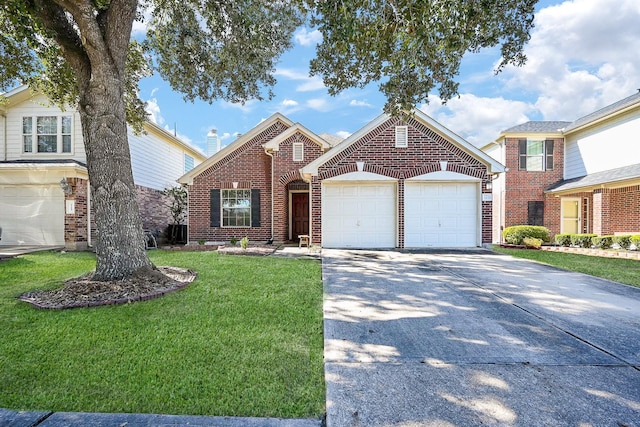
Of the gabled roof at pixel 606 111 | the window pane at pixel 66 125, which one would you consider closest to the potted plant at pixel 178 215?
the window pane at pixel 66 125

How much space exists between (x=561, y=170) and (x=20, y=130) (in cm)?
2449

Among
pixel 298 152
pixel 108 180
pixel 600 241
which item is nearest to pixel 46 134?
pixel 298 152

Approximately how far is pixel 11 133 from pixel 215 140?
36.6 ft

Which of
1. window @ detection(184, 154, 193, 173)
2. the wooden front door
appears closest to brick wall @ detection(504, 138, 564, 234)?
the wooden front door

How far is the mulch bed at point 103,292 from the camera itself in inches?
178

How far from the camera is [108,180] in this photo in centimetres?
550

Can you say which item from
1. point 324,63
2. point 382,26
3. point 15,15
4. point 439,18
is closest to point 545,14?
point 439,18

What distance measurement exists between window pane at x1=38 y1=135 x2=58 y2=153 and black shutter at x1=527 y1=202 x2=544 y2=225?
21.4 m

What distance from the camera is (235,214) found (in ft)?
43.8

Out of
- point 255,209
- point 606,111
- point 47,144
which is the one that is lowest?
point 255,209

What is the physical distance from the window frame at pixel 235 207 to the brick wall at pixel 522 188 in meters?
12.8

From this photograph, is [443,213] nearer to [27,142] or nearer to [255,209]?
[255,209]

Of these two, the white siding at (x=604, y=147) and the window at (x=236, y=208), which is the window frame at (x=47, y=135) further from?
the white siding at (x=604, y=147)

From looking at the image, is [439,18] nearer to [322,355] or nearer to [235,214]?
[322,355]
